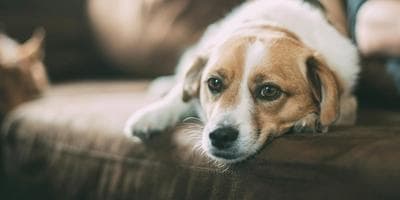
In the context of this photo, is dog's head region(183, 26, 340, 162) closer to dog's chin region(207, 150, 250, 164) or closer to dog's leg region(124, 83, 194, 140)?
dog's chin region(207, 150, 250, 164)

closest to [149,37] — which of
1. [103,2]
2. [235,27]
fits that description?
[103,2]

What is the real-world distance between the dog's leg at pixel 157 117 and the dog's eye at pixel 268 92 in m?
0.28

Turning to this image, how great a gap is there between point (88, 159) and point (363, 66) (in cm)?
77

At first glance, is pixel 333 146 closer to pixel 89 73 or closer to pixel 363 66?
pixel 363 66

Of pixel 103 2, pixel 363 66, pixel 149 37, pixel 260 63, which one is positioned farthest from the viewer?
pixel 103 2

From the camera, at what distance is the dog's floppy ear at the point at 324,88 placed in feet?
4.50

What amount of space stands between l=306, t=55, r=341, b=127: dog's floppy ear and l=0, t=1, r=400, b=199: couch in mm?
45

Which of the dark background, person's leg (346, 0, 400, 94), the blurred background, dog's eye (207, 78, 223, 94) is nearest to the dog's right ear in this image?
dog's eye (207, 78, 223, 94)

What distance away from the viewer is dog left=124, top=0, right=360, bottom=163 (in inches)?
53.7

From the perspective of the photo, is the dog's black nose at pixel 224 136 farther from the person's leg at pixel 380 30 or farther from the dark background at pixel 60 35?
the dark background at pixel 60 35

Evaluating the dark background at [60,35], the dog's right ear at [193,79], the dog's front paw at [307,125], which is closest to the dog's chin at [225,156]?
the dog's front paw at [307,125]

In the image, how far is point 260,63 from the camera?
4.64 feet

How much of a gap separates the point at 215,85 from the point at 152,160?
24 cm

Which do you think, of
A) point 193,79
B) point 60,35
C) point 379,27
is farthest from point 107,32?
point 379,27
